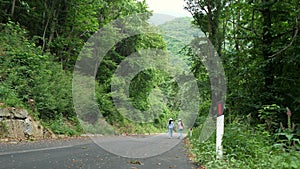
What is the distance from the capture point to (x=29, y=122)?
11789mm

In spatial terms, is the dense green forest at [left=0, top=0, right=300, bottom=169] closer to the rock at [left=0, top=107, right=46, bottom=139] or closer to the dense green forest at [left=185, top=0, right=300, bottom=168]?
the dense green forest at [left=185, top=0, right=300, bottom=168]

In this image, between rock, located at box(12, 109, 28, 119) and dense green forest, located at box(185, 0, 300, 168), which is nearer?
dense green forest, located at box(185, 0, 300, 168)

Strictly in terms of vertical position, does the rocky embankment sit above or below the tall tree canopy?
below

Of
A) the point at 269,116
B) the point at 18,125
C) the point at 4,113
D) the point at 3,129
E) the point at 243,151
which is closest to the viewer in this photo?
the point at 243,151

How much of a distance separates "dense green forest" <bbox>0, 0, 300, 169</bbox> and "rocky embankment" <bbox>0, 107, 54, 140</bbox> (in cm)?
43

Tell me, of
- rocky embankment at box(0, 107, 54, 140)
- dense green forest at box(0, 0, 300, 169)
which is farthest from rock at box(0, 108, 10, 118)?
dense green forest at box(0, 0, 300, 169)

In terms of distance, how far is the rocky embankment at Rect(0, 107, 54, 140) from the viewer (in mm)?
10508

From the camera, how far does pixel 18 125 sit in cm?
1117

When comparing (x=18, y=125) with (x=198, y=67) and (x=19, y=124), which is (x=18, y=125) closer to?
(x=19, y=124)

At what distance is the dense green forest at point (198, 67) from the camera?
272 inches

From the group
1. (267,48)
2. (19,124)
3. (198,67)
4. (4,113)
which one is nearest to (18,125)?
(19,124)

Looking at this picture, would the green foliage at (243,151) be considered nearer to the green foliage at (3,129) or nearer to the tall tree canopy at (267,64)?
the tall tree canopy at (267,64)

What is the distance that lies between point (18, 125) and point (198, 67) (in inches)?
389

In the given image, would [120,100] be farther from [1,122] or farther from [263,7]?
[263,7]
